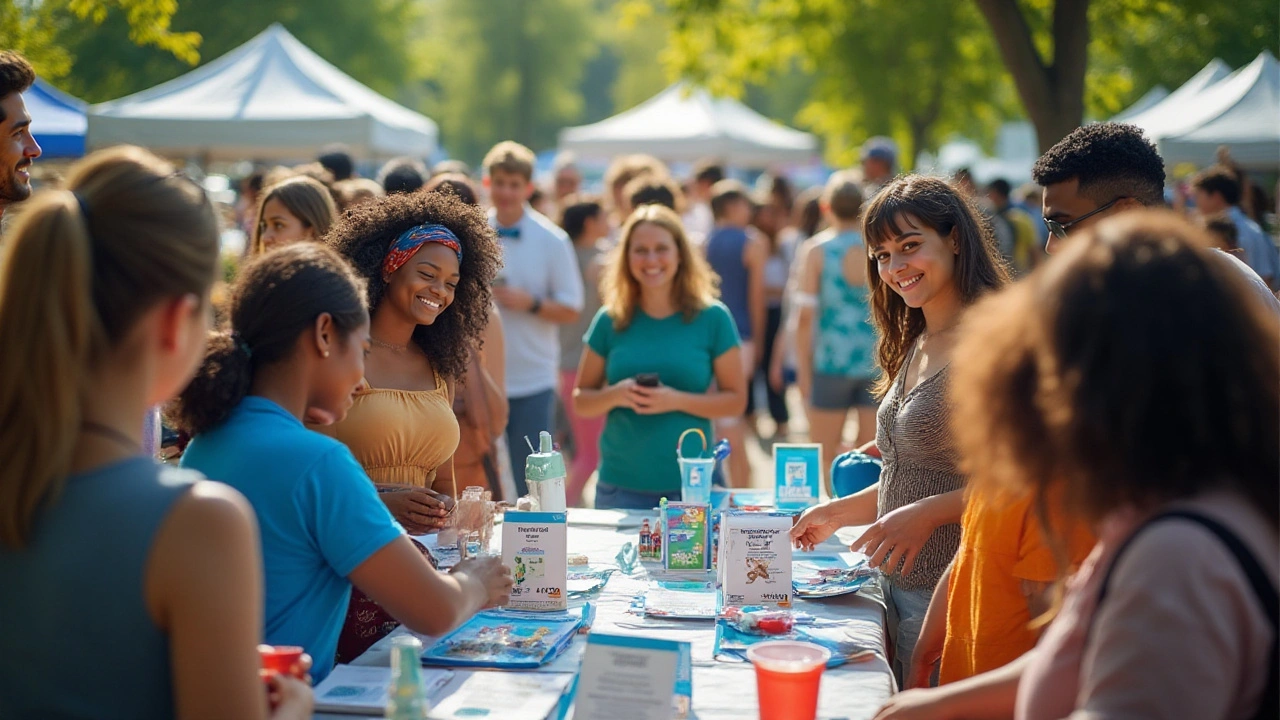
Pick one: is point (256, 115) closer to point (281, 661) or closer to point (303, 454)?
point (303, 454)

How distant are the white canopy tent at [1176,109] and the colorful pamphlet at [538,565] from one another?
10513mm

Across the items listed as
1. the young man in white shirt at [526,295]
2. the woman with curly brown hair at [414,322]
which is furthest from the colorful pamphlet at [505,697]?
the young man in white shirt at [526,295]

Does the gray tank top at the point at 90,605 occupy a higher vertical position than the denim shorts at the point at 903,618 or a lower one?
higher

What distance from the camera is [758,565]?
2668 millimetres

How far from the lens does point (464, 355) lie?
3.49 meters

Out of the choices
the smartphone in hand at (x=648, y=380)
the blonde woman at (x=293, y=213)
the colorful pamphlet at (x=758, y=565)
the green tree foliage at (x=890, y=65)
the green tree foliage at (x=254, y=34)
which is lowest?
the colorful pamphlet at (x=758, y=565)

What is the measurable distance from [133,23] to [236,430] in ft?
17.4

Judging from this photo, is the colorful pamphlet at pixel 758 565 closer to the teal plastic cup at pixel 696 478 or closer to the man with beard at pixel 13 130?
the teal plastic cup at pixel 696 478

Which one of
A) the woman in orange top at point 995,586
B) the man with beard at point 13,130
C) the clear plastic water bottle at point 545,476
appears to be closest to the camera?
the woman in orange top at point 995,586

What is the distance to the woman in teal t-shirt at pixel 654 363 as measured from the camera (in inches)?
170

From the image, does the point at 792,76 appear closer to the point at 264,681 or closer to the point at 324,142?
the point at 324,142

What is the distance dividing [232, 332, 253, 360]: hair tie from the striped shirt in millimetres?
1687

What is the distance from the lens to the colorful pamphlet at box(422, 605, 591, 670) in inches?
89.2

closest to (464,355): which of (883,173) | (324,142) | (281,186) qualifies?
(281,186)
